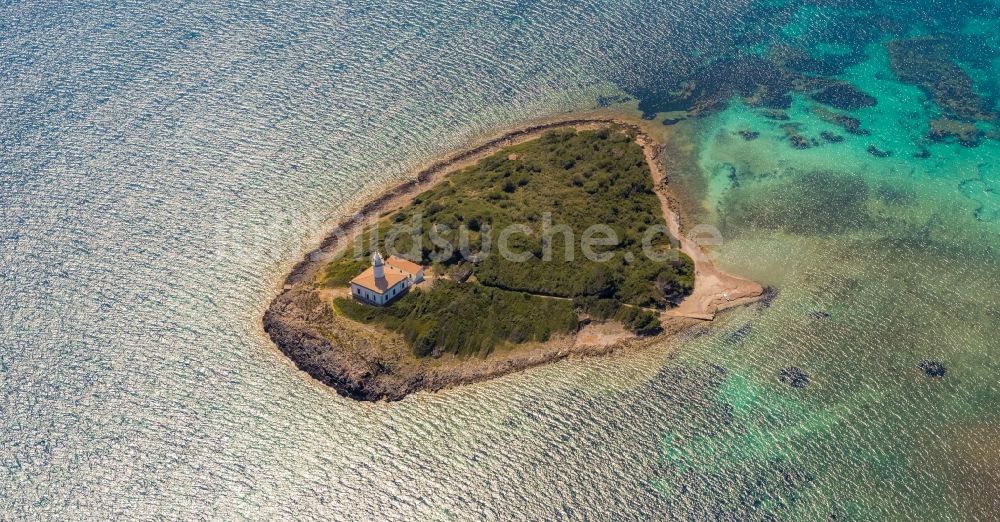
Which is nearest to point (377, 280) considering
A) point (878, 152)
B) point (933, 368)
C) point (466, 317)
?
point (466, 317)

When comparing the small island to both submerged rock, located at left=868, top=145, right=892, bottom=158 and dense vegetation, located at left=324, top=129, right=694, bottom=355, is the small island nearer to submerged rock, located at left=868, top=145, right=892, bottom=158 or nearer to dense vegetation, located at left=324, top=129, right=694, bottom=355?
dense vegetation, located at left=324, top=129, right=694, bottom=355

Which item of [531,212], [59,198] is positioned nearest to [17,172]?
[59,198]

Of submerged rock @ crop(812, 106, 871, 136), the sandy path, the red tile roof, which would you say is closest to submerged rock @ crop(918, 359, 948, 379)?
the sandy path

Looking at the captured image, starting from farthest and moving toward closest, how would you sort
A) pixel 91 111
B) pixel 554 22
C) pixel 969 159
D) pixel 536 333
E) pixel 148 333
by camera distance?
pixel 554 22, pixel 969 159, pixel 91 111, pixel 536 333, pixel 148 333

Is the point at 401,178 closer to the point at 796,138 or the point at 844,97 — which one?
the point at 796,138

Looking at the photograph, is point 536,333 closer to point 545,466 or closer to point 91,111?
point 545,466
